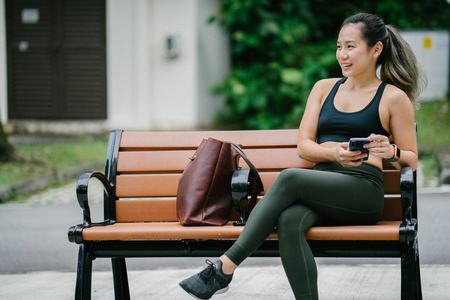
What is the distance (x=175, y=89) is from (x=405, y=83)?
10518mm

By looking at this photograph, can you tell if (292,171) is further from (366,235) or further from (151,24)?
(151,24)

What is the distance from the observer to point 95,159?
11531 millimetres

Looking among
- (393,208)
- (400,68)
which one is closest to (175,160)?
(393,208)

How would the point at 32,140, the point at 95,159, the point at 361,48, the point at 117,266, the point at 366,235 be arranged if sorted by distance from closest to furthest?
the point at 366,235 < the point at 361,48 < the point at 117,266 < the point at 95,159 < the point at 32,140

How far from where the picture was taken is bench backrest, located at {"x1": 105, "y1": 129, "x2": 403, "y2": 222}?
13.7 ft

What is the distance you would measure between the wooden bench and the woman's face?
0.59 m

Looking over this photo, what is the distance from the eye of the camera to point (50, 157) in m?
11.7

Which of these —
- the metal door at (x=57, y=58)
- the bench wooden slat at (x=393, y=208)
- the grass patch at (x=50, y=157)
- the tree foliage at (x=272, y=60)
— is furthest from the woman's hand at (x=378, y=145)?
the metal door at (x=57, y=58)

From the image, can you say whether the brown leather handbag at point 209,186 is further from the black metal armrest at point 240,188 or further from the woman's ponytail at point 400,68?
the woman's ponytail at point 400,68

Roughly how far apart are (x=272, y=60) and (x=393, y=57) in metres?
11.3

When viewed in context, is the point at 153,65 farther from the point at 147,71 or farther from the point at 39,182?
the point at 39,182

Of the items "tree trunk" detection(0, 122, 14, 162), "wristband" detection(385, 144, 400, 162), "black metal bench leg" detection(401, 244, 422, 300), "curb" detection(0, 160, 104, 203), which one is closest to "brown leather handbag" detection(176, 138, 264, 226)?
"wristband" detection(385, 144, 400, 162)

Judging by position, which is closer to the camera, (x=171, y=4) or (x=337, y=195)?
(x=337, y=195)

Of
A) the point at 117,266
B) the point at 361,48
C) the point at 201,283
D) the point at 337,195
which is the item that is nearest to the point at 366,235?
the point at 337,195
